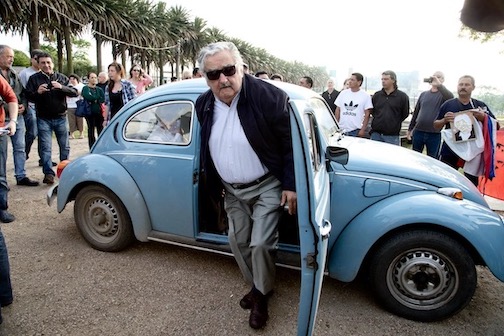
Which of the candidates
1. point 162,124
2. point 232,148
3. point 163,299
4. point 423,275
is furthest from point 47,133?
point 423,275

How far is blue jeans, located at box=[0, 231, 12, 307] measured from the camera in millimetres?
2590

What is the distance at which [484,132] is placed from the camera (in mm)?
4344

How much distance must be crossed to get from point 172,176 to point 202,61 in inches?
48.0

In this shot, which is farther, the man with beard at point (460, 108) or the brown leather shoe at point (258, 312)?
the man with beard at point (460, 108)

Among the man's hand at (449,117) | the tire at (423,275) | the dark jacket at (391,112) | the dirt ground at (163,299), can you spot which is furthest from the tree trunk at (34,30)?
the tire at (423,275)

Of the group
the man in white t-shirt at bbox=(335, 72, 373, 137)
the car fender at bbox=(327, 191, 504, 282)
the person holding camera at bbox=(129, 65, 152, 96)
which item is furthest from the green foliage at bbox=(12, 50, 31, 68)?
the car fender at bbox=(327, 191, 504, 282)

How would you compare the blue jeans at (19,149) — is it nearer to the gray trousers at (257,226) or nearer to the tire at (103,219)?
the tire at (103,219)

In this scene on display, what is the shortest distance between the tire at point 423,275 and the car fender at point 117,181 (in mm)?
2112

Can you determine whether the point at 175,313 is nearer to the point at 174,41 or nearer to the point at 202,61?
the point at 202,61

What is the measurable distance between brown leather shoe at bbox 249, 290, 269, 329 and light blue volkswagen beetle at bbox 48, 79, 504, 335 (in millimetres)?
371

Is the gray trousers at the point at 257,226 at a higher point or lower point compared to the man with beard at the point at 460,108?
lower

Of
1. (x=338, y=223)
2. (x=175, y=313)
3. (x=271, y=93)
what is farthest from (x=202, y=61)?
(x=175, y=313)

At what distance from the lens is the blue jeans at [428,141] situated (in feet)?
19.1

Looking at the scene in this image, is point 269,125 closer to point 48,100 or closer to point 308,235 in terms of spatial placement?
point 308,235
